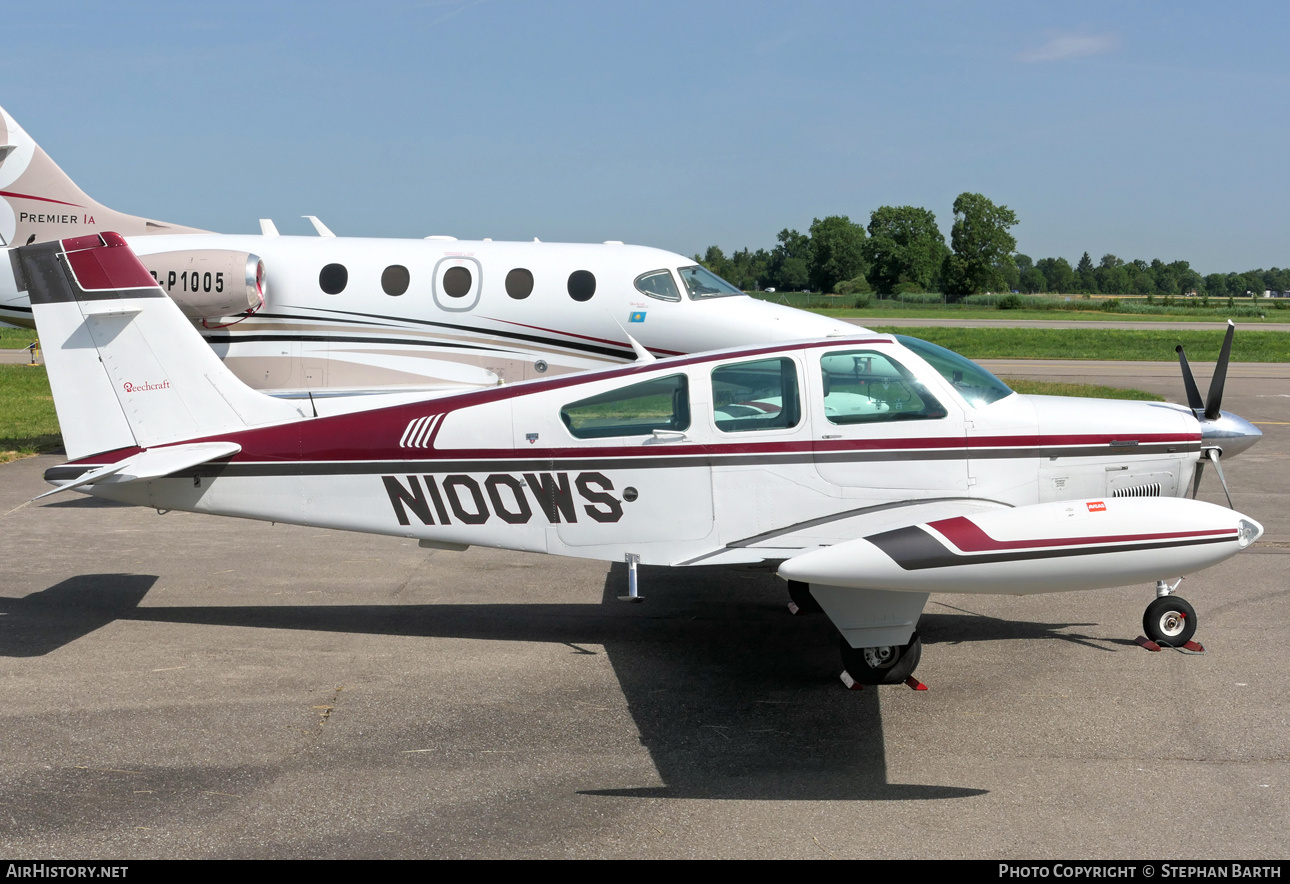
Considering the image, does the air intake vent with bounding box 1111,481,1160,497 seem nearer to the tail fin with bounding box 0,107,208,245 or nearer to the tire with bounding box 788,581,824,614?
the tire with bounding box 788,581,824,614

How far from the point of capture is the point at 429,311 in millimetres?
12641

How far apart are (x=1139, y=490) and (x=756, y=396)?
245cm

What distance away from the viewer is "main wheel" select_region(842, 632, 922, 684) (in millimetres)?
6102

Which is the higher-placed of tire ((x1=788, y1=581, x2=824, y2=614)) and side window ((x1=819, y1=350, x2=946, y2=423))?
side window ((x1=819, y1=350, x2=946, y2=423))

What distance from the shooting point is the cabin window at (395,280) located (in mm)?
12625

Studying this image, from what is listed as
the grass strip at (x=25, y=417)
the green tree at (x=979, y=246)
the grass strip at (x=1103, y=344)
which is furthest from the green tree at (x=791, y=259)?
the grass strip at (x=25, y=417)

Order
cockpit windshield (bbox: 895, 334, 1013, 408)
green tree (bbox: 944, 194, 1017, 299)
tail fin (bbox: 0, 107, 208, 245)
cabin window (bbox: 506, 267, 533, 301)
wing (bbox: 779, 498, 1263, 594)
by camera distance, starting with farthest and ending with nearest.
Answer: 1. green tree (bbox: 944, 194, 1017, 299)
2. tail fin (bbox: 0, 107, 208, 245)
3. cabin window (bbox: 506, 267, 533, 301)
4. cockpit windshield (bbox: 895, 334, 1013, 408)
5. wing (bbox: 779, 498, 1263, 594)

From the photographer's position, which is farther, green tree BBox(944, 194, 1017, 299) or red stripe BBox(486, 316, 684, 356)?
green tree BBox(944, 194, 1017, 299)

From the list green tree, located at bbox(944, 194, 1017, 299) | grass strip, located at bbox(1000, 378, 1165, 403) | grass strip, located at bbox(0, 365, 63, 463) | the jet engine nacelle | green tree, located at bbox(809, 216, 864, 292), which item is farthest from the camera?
green tree, located at bbox(809, 216, 864, 292)

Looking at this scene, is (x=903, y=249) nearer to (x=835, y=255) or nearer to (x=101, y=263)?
(x=835, y=255)

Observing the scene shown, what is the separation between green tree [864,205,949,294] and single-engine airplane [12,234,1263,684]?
369ft

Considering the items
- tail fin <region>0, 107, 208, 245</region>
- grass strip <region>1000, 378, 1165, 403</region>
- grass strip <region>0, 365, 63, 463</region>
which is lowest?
grass strip <region>1000, 378, 1165, 403</region>

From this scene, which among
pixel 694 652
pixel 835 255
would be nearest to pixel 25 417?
pixel 694 652

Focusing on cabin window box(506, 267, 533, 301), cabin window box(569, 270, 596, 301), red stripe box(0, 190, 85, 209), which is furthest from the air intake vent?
red stripe box(0, 190, 85, 209)
